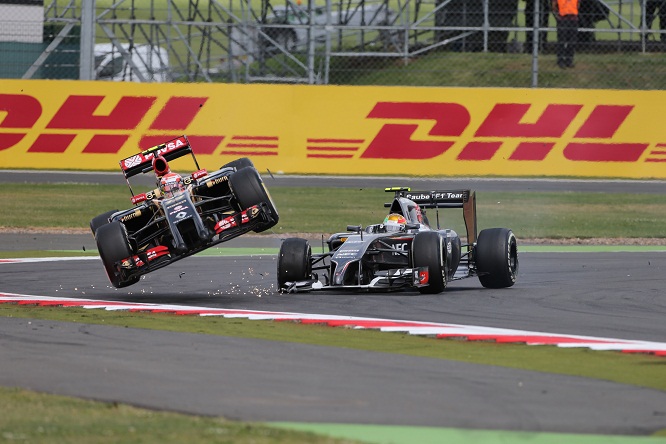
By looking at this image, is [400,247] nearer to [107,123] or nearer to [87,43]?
[107,123]

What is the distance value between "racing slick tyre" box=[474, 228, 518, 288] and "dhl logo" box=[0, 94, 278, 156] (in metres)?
13.6

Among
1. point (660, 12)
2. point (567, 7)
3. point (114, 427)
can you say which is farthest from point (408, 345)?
point (660, 12)

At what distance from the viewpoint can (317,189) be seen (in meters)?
26.5

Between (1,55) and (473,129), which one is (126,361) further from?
(1,55)

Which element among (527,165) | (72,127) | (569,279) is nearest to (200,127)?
(72,127)

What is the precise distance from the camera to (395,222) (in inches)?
532

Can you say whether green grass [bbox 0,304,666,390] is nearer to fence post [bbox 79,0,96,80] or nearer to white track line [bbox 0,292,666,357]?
white track line [bbox 0,292,666,357]

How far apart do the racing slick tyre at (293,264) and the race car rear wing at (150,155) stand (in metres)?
1.39

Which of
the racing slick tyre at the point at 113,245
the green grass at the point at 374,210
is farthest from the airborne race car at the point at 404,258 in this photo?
the green grass at the point at 374,210

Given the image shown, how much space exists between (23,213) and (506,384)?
638 inches

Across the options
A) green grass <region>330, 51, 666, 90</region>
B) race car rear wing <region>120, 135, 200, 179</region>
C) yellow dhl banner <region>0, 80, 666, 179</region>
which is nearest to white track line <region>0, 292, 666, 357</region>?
race car rear wing <region>120, 135, 200, 179</region>

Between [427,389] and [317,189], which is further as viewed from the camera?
[317,189]

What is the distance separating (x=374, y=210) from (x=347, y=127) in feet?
13.8

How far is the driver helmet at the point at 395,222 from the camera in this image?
13469mm
